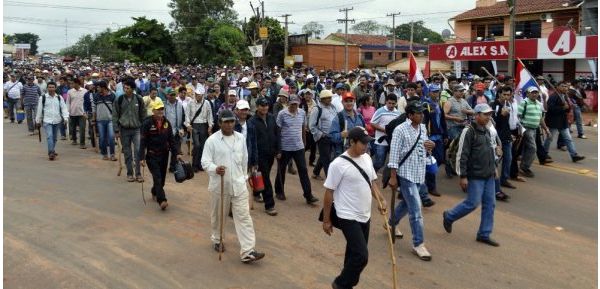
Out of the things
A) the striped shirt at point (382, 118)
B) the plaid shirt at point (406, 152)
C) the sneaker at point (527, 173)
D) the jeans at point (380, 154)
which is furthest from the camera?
the sneaker at point (527, 173)

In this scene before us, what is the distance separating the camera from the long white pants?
18.3 feet

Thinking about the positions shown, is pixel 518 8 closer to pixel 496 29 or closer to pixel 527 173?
pixel 496 29

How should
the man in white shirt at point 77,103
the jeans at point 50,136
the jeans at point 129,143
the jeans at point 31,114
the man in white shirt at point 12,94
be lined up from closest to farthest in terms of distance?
the jeans at point 129,143 < the jeans at point 50,136 < the man in white shirt at point 77,103 < the jeans at point 31,114 < the man in white shirt at point 12,94

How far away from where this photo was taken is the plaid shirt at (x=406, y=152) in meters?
5.92

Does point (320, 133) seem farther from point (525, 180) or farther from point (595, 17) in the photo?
point (595, 17)

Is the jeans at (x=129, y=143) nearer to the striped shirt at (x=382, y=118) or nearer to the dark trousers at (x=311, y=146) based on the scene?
the dark trousers at (x=311, y=146)

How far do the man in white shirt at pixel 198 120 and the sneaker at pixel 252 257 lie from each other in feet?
15.6

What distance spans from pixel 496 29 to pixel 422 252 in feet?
117

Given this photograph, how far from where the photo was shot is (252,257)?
18.2 ft

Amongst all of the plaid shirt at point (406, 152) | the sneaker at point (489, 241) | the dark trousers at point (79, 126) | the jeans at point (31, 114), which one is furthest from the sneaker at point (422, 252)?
the jeans at point (31, 114)

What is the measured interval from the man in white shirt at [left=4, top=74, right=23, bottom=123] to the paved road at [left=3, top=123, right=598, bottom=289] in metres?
9.39

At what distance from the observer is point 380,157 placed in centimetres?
867

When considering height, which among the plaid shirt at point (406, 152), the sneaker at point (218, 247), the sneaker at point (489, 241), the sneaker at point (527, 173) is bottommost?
the sneaker at point (489, 241)

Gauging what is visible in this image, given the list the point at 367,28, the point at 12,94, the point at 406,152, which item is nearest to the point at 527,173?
the point at 406,152
